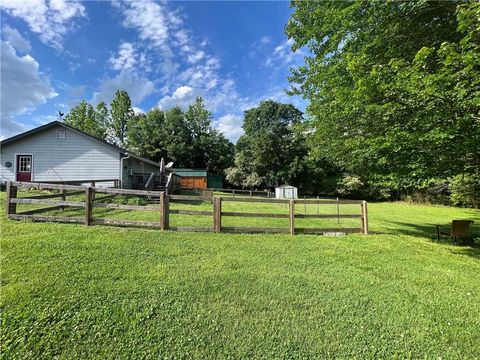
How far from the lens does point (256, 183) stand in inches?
1352

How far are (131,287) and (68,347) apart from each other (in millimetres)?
1061

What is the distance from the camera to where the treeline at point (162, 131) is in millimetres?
39719

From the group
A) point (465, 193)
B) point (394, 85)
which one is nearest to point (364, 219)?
point (394, 85)

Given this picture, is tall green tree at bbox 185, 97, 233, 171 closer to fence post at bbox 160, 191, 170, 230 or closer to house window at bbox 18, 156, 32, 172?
house window at bbox 18, 156, 32, 172

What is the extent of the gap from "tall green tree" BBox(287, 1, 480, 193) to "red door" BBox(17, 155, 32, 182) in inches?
645

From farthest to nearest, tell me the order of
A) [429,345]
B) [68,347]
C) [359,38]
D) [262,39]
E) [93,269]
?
[262,39] < [359,38] < [93,269] < [429,345] < [68,347]

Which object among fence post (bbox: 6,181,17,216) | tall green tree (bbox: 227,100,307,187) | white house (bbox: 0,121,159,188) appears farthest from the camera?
tall green tree (bbox: 227,100,307,187)

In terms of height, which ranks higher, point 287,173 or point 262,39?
point 262,39

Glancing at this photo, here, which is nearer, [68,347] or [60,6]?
[68,347]

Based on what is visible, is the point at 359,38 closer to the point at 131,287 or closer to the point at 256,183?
the point at 131,287

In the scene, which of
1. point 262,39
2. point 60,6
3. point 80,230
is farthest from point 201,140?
point 80,230

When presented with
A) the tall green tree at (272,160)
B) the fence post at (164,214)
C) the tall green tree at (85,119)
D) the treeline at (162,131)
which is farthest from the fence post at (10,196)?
the tall green tree at (85,119)

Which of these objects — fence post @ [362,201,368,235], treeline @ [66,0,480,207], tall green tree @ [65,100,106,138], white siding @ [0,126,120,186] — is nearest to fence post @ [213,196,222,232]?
treeline @ [66,0,480,207]

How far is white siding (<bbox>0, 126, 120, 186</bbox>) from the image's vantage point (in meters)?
15.2
